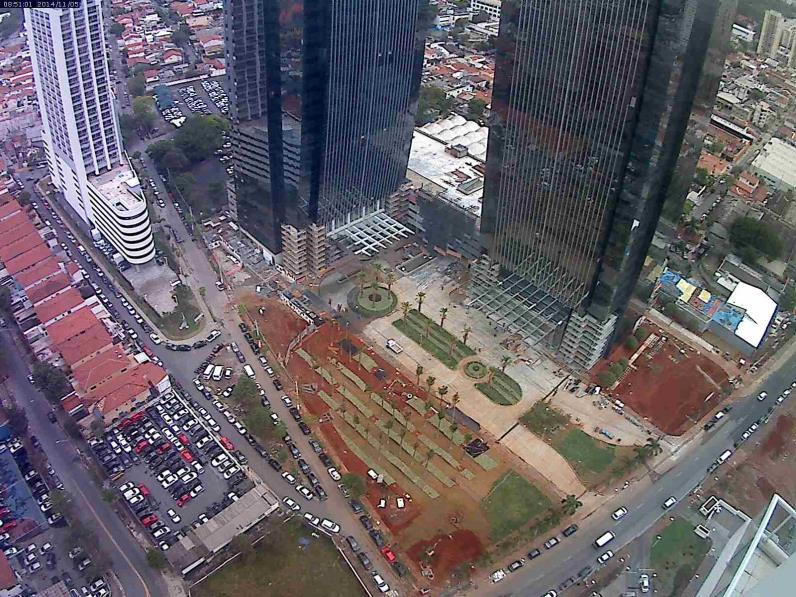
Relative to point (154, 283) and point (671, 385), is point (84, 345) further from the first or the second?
point (671, 385)

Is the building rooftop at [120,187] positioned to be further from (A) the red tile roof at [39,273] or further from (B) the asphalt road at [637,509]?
(B) the asphalt road at [637,509]

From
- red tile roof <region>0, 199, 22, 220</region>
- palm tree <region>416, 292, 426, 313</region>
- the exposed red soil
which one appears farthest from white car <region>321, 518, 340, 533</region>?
red tile roof <region>0, 199, 22, 220</region>

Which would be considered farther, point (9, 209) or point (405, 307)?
point (9, 209)

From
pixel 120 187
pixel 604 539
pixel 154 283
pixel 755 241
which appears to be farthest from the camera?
pixel 755 241

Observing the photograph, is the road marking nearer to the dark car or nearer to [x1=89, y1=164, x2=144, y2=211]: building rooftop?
[x1=89, y1=164, x2=144, y2=211]: building rooftop

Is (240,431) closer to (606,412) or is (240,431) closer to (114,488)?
(114,488)

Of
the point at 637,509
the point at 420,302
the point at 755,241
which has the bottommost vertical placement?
the point at 637,509

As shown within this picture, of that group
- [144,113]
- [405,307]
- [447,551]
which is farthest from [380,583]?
[144,113]

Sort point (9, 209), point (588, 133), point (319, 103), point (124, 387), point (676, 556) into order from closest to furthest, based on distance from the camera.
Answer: point (676, 556), point (588, 133), point (124, 387), point (319, 103), point (9, 209)
